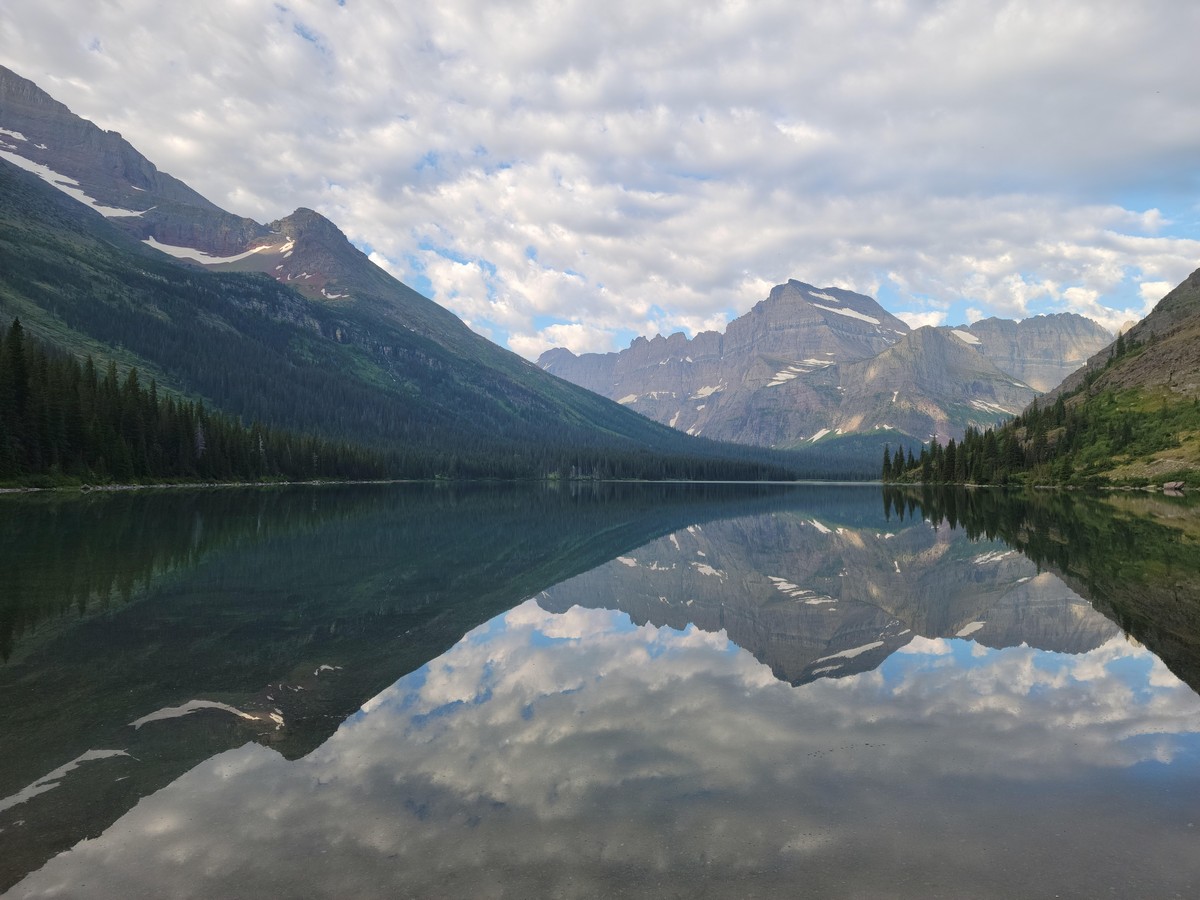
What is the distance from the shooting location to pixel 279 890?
790 centimetres

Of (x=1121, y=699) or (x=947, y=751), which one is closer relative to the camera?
(x=947, y=751)

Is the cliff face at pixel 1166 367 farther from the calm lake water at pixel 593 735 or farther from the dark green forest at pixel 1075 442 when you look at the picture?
the calm lake water at pixel 593 735

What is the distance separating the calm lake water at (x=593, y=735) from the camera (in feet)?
27.6

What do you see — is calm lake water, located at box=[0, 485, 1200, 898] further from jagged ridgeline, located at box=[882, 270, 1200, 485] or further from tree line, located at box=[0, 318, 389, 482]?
jagged ridgeline, located at box=[882, 270, 1200, 485]

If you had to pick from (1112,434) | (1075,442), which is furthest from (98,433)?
(1112,434)

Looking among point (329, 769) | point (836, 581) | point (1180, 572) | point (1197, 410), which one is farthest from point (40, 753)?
point (1197, 410)

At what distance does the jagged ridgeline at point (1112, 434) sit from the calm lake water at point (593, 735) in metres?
116

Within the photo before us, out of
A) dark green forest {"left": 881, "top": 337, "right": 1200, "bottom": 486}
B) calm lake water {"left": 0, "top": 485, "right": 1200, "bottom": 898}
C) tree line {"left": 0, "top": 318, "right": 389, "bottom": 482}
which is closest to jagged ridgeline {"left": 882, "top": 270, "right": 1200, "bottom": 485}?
dark green forest {"left": 881, "top": 337, "right": 1200, "bottom": 486}

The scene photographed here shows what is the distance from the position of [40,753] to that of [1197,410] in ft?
555

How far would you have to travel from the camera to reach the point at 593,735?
13375mm

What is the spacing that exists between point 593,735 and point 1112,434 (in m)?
163

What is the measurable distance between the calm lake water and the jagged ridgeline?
116m

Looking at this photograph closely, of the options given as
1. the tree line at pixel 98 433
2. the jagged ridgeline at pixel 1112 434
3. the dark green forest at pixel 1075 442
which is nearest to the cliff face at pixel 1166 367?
the jagged ridgeline at pixel 1112 434

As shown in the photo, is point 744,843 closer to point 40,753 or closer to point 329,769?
point 329,769
